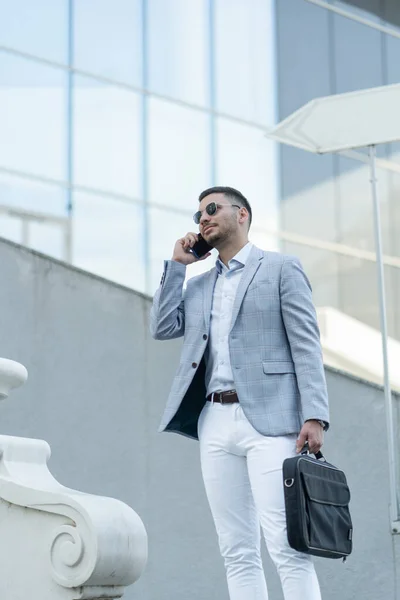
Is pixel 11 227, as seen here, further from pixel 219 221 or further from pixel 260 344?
pixel 260 344

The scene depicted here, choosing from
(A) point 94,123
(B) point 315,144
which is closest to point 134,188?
(A) point 94,123

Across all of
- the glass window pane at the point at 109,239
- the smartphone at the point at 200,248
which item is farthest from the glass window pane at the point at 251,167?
the smartphone at the point at 200,248

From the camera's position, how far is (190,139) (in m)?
9.13

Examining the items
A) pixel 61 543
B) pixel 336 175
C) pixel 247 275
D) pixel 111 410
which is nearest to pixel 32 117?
pixel 111 410

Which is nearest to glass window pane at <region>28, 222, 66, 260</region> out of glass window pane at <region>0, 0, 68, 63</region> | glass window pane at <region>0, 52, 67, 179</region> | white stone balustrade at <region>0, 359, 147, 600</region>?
glass window pane at <region>0, 52, 67, 179</region>

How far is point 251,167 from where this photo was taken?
9.42 meters

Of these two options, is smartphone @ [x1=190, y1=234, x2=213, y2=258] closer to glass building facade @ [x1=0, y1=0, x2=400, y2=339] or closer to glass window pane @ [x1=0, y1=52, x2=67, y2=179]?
glass building facade @ [x1=0, y1=0, x2=400, y2=339]

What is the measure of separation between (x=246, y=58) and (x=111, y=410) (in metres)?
4.45

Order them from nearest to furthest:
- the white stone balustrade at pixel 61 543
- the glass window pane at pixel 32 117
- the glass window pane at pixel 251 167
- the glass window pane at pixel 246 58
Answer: the white stone balustrade at pixel 61 543 → the glass window pane at pixel 32 117 → the glass window pane at pixel 251 167 → the glass window pane at pixel 246 58

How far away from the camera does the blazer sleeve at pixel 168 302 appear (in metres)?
4.22

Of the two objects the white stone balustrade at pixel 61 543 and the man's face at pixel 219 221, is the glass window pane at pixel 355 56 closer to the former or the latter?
the man's face at pixel 219 221

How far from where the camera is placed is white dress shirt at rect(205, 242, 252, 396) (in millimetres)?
4008

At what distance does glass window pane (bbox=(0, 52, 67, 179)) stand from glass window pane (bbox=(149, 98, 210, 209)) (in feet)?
2.95

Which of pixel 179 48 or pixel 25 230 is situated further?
pixel 179 48
